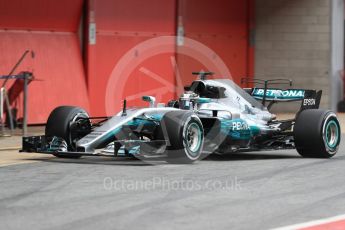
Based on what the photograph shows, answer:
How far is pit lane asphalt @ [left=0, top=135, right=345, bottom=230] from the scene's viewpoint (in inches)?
330

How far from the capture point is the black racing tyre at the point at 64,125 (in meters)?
13.3

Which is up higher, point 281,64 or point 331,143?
point 281,64

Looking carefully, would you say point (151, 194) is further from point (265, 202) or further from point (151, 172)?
point (151, 172)

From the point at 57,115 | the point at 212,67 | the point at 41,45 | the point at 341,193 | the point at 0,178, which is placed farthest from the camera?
the point at 212,67

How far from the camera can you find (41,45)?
→ 1988cm

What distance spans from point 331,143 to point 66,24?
835cm

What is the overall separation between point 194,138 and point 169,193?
2.99 metres

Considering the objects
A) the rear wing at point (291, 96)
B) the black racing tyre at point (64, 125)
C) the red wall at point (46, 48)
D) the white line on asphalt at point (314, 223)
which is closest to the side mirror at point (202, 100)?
the rear wing at point (291, 96)

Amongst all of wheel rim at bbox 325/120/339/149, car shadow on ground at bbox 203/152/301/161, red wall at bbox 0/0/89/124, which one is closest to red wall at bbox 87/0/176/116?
red wall at bbox 0/0/89/124

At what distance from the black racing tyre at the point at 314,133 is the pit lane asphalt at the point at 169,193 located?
0.17 metres

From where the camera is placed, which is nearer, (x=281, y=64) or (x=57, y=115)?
(x=57, y=115)

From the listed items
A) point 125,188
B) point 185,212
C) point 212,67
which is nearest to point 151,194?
point 125,188
